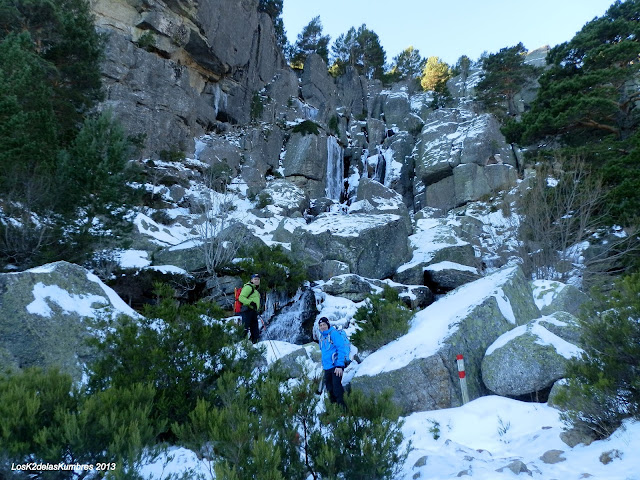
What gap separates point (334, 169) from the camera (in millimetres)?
34688

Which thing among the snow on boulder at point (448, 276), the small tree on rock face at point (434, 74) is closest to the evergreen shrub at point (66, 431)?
the snow on boulder at point (448, 276)

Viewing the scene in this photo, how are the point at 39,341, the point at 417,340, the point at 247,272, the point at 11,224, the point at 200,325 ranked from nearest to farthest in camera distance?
the point at 200,325, the point at 39,341, the point at 417,340, the point at 11,224, the point at 247,272

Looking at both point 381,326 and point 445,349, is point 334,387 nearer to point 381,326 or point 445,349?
point 445,349

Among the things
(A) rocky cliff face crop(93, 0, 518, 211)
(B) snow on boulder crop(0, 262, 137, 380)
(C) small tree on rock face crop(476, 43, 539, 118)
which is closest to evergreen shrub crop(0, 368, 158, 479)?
(B) snow on boulder crop(0, 262, 137, 380)

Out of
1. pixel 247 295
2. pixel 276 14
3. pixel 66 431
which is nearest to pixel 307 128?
pixel 276 14

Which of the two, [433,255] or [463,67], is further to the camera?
[463,67]

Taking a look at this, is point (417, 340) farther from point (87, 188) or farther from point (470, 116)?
point (470, 116)

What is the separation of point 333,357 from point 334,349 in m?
0.11

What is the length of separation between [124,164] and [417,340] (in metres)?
9.95

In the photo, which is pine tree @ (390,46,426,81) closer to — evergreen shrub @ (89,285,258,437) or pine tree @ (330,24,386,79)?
pine tree @ (330,24,386,79)

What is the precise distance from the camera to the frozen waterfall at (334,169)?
110ft

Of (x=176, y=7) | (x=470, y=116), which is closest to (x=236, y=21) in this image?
(x=176, y=7)

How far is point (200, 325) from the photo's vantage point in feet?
16.6

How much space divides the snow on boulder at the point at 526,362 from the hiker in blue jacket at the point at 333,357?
2082mm
